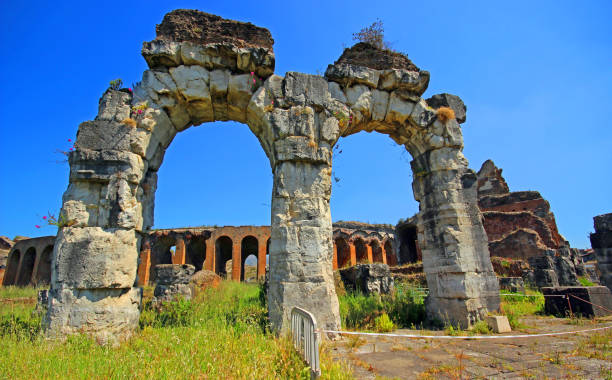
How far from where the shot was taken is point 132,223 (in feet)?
15.2

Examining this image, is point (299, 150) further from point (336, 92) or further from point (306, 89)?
point (336, 92)

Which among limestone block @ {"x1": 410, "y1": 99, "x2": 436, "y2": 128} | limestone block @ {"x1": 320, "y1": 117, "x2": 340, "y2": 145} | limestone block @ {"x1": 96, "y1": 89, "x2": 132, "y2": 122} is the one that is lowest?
limestone block @ {"x1": 320, "y1": 117, "x2": 340, "y2": 145}

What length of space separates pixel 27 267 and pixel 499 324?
102 ft

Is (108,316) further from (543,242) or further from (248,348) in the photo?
(543,242)

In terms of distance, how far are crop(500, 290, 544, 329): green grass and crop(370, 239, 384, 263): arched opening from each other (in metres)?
16.6

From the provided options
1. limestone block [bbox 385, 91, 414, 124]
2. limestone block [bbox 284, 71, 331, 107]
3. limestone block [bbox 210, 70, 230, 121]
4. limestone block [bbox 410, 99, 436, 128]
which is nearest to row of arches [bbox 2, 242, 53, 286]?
limestone block [bbox 210, 70, 230, 121]

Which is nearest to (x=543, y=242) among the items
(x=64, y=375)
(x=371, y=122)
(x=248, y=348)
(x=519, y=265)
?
(x=519, y=265)

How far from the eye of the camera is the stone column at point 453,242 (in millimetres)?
5473

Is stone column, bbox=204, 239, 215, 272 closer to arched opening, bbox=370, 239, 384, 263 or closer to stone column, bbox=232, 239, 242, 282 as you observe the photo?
stone column, bbox=232, 239, 242, 282

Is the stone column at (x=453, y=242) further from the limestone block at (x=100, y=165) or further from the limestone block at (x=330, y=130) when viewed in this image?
the limestone block at (x=100, y=165)

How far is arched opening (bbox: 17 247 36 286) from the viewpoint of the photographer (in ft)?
76.5

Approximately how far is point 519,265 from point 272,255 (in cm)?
1368

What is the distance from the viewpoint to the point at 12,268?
79.2ft

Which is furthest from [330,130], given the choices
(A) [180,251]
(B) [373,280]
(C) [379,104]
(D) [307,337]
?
(A) [180,251]
